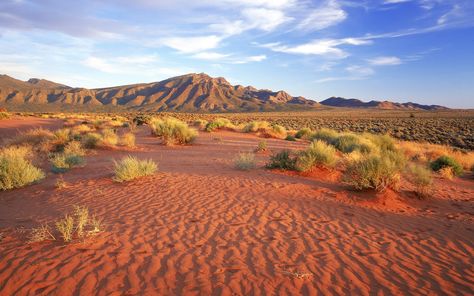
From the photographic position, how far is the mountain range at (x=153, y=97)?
111m

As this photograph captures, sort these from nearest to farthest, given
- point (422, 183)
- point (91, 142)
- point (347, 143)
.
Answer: point (422, 183)
point (347, 143)
point (91, 142)

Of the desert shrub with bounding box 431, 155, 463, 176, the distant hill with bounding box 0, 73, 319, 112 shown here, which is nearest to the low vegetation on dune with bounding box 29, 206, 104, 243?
the desert shrub with bounding box 431, 155, 463, 176

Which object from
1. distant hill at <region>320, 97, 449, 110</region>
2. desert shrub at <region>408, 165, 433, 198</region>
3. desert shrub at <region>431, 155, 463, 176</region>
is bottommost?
desert shrub at <region>431, 155, 463, 176</region>

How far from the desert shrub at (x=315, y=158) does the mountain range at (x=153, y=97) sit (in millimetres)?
107217

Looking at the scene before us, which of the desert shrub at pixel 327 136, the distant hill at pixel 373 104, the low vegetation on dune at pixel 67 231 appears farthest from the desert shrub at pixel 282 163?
the distant hill at pixel 373 104

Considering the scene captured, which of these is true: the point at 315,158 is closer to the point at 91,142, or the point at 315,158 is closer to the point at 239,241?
the point at 239,241

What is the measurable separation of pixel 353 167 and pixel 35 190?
848 centimetres

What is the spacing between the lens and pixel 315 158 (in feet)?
37.1

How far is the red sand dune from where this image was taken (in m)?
4.32

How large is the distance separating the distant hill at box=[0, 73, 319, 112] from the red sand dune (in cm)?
11072

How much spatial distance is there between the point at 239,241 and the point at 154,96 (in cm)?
13532

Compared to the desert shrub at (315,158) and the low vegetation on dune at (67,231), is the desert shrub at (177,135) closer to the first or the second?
the desert shrub at (315,158)

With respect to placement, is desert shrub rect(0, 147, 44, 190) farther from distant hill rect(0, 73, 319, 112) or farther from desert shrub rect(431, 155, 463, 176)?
distant hill rect(0, 73, 319, 112)

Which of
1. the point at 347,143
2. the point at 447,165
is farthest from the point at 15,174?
the point at 447,165
